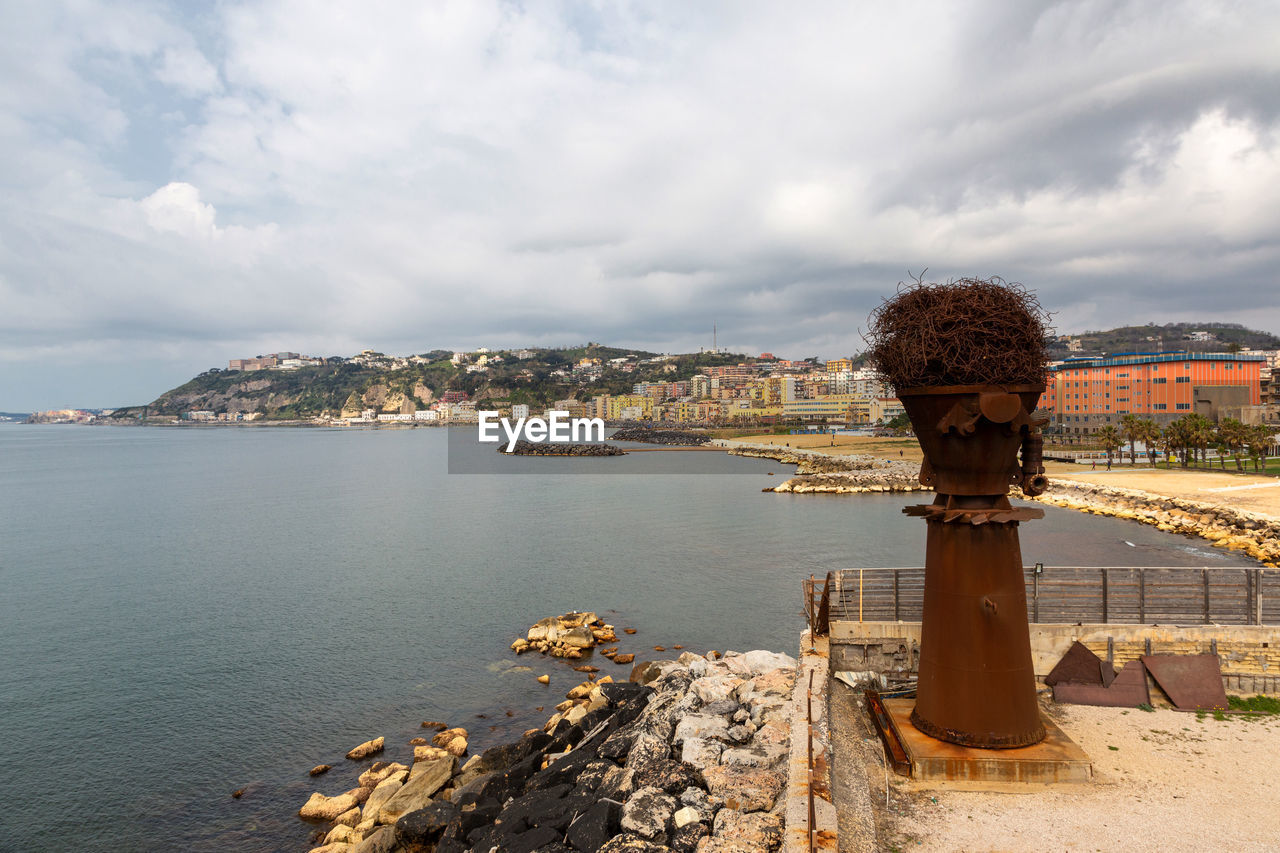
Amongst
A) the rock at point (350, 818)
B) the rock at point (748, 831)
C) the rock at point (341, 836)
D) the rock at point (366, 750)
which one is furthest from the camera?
the rock at point (366, 750)

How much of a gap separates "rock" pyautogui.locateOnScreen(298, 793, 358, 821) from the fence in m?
8.48

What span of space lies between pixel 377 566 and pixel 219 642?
10093mm

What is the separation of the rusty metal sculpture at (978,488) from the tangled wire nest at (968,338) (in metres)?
0.01

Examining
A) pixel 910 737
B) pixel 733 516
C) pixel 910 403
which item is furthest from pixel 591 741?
pixel 733 516

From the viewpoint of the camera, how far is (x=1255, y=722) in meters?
8.07

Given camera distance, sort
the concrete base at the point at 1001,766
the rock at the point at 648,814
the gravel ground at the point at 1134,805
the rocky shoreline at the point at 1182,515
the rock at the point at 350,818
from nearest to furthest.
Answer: the gravel ground at the point at 1134,805
the concrete base at the point at 1001,766
the rock at the point at 648,814
the rock at the point at 350,818
the rocky shoreline at the point at 1182,515

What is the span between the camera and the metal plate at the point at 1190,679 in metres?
8.58

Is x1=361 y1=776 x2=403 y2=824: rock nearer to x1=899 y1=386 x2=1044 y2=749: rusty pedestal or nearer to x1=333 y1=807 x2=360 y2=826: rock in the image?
x1=333 y1=807 x2=360 y2=826: rock

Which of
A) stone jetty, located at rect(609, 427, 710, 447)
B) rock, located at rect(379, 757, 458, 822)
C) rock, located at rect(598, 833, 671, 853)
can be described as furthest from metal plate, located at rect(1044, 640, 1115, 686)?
stone jetty, located at rect(609, 427, 710, 447)

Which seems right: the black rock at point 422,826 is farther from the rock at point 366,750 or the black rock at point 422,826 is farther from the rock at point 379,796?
the rock at point 366,750

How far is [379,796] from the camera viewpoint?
1148 centimetres

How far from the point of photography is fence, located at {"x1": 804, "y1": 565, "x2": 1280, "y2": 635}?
31.6ft

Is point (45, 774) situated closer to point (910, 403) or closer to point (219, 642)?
point (219, 642)

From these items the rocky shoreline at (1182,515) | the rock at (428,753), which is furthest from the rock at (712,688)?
the rocky shoreline at (1182,515)
